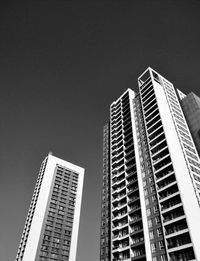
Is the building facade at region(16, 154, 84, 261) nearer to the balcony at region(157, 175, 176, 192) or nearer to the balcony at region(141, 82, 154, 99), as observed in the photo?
the balcony at region(157, 175, 176, 192)

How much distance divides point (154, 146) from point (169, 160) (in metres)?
7.10

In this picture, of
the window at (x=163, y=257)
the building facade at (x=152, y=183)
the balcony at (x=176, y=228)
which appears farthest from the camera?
the building facade at (x=152, y=183)

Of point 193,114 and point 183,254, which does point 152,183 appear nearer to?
point 183,254

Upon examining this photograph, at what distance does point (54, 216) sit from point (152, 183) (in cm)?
5489

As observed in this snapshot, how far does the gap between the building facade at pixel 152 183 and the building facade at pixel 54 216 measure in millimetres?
32211

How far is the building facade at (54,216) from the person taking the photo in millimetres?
86062

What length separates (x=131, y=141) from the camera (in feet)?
249

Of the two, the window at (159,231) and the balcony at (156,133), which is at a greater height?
the balcony at (156,133)

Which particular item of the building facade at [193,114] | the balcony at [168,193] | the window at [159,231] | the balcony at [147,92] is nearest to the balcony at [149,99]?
the balcony at [147,92]

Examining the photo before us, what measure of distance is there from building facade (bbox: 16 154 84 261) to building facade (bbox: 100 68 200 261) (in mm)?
32211

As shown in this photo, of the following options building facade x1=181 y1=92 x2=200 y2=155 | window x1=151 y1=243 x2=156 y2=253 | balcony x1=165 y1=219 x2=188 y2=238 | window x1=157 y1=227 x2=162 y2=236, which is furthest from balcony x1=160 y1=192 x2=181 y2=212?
building facade x1=181 y1=92 x2=200 y2=155

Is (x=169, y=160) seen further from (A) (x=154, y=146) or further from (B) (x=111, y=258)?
(B) (x=111, y=258)

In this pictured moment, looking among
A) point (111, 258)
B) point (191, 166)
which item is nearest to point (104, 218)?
point (111, 258)

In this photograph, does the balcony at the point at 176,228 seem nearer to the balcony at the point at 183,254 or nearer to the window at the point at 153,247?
the balcony at the point at 183,254
